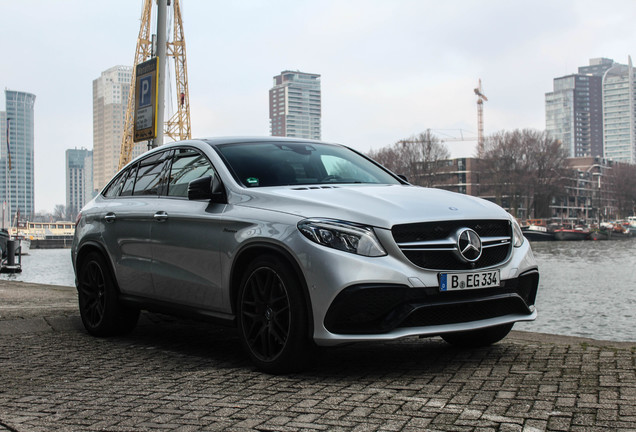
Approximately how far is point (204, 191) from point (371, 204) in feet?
4.20

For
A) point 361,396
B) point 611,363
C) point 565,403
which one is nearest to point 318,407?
point 361,396

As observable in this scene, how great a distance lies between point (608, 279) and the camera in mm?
33094

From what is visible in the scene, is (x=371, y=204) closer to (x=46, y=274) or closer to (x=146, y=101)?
(x=146, y=101)

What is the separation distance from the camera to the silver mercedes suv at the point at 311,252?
4.32 m

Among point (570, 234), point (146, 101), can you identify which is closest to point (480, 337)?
point (146, 101)

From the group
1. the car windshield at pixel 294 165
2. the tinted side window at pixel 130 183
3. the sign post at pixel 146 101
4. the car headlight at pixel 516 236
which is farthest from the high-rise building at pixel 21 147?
the car headlight at pixel 516 236

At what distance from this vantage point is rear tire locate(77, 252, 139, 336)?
649 cm

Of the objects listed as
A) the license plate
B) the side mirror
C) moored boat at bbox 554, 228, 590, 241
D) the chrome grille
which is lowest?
moored boat at bbox 554, 228, 590, 241

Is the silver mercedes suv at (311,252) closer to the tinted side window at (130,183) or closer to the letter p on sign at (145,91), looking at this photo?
the tinted side window at (130,183)

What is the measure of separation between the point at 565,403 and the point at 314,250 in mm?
1565

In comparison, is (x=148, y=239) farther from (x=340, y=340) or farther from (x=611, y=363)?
(x=611, y=363)

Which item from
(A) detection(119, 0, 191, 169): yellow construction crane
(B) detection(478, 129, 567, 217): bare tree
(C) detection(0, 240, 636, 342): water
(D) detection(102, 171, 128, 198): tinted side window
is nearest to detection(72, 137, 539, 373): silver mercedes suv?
(D) detection(102, 171, 128, 198): tinted side window

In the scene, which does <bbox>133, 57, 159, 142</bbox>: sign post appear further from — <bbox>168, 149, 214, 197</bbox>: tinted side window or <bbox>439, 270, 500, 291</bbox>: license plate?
<bbox>439, 270, 500, 291</bbox>: license plate

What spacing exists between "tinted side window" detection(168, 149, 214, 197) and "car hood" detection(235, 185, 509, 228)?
77cm
